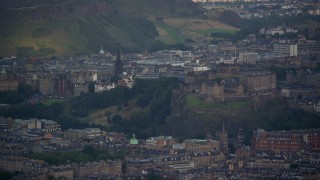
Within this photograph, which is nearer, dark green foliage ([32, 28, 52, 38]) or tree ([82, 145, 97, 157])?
tree ([82, 145, 97, 157])

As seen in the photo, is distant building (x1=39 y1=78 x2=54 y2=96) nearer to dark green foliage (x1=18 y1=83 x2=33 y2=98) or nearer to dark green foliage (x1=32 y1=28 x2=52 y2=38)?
dark green foliage (x1=18 y1=83 x2=33 y2=98)

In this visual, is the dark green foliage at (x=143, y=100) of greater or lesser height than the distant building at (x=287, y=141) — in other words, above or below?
above

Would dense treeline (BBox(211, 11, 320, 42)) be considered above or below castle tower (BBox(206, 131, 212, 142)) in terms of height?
above

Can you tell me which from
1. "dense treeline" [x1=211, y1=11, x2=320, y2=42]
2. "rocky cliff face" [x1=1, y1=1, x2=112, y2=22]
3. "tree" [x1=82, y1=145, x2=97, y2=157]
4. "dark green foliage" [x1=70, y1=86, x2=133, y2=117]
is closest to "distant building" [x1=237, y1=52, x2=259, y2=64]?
"dense treeline" [x1=211, y1=11, x2=320, y2=42]

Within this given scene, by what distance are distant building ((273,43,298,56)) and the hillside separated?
11185mm

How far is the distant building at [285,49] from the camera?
10725 cm

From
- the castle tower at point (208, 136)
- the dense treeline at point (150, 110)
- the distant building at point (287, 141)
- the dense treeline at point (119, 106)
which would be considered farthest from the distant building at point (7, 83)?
the distant building at point (287, 141)

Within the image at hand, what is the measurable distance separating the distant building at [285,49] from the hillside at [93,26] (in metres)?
11.2

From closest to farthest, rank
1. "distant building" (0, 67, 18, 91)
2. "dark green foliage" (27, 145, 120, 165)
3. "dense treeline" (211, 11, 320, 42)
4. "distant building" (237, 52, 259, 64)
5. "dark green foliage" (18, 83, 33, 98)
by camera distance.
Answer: "dark green foliage" (27, 145, 120, 165), "dark green foliage" (18, 83, 33, 98), "distant building" (0, 67, 18, 91), "distant building" (237, 52, 259, 64), "dense treeline" (211, 11, 320, 42)

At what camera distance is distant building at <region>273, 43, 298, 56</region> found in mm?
107250

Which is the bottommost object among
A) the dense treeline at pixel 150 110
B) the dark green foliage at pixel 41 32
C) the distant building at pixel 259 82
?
the dense treeline at pixel 150 110

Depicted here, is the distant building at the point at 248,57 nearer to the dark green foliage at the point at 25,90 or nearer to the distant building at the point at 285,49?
the distant building at the point at 285,49

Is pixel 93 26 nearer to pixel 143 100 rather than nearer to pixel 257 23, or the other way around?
pixel 257 23

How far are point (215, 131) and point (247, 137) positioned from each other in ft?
7.05
